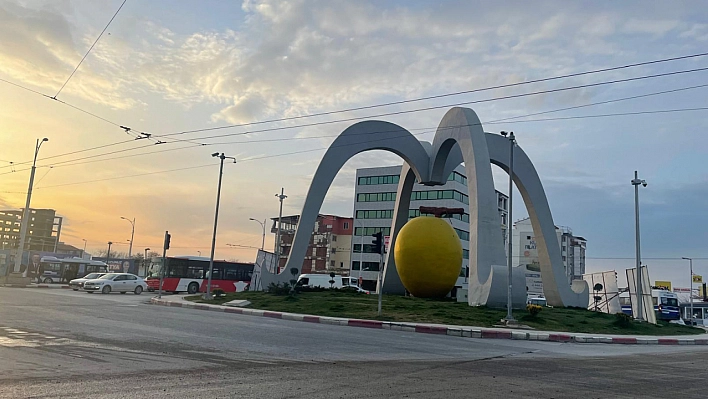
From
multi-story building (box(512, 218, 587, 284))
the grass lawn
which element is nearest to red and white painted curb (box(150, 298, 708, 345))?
the grass lawn

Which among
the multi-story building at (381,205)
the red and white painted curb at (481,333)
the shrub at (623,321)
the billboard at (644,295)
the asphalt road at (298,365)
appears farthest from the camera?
the multi-story building at (381,205)

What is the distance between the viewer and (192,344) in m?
11.8

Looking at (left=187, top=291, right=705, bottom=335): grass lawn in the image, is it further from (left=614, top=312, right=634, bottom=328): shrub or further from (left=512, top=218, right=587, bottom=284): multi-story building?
(left=512, top=218, right=587, bottom=284): multi-story building

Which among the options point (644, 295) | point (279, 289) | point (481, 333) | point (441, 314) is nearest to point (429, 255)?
point (441, 314)

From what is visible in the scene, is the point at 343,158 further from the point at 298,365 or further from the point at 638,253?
the point at 298,365

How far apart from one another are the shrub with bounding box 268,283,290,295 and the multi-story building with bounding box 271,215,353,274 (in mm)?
62133

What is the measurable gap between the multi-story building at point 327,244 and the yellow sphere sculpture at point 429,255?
6364 cm

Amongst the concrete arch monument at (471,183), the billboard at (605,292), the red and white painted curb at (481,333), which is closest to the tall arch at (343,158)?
the concrete arch monument at (471,183)

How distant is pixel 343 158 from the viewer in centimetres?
3083

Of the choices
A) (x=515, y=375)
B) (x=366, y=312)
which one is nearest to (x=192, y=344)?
(x=515, y=375)

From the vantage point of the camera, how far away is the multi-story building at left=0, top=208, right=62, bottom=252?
9218cm

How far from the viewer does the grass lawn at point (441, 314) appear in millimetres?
20703

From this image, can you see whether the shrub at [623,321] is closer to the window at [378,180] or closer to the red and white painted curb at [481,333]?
the red and white painted curb at [481,333]

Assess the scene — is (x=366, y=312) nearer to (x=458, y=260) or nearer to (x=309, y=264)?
(x=458, y=260)
